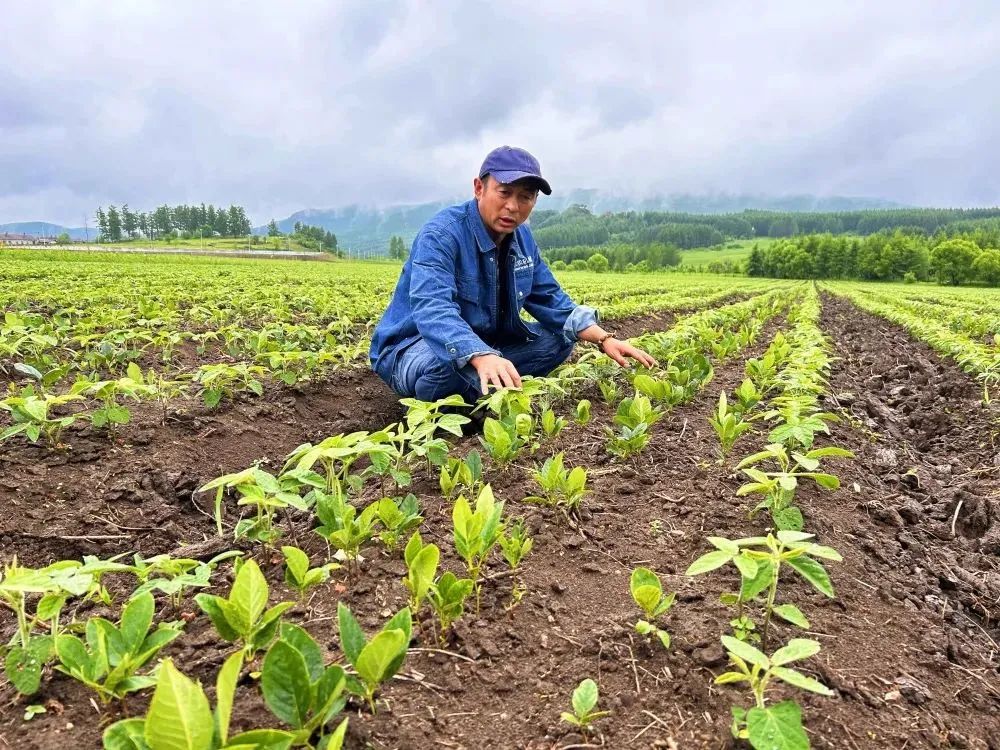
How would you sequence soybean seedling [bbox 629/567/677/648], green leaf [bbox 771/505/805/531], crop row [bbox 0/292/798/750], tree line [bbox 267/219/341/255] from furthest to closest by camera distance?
tree line [bbox 267/219/341/255] → green leaf [bbox 771/505/805/531] → soybean seedling [bbox 629/567/677/648] → crop row [bbox 0/292/798/750]

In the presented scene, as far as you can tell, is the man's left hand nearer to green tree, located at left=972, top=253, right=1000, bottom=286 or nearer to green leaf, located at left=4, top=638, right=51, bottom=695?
green leaf, located at left=4, top=638, right=51, bottom=695

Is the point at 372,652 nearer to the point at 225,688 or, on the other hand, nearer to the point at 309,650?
the point at 309,650

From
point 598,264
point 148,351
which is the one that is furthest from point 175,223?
point 148,351

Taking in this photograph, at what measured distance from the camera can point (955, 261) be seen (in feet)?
183

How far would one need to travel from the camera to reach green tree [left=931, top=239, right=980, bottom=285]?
2186 inches

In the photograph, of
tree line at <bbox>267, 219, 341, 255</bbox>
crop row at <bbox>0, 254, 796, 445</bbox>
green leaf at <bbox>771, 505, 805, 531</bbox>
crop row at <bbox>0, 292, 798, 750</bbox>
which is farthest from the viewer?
tree line at <bbox>267, 219, 341, 255</bbox>

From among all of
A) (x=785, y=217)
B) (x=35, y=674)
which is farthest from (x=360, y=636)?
(x=785, y=217)

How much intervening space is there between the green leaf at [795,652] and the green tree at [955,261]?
229ft

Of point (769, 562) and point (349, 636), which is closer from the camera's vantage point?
point (349, 636)

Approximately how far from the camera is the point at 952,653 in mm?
1467

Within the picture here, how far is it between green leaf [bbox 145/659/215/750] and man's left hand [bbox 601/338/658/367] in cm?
291

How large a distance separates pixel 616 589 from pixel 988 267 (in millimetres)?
68429

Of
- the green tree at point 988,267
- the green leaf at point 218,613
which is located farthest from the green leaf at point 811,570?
the green tree at point 988,267

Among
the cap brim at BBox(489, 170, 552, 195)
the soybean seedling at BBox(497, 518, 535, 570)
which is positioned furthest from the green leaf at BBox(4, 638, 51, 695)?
the cap brim at BBox(489, 170, 552, 195)
